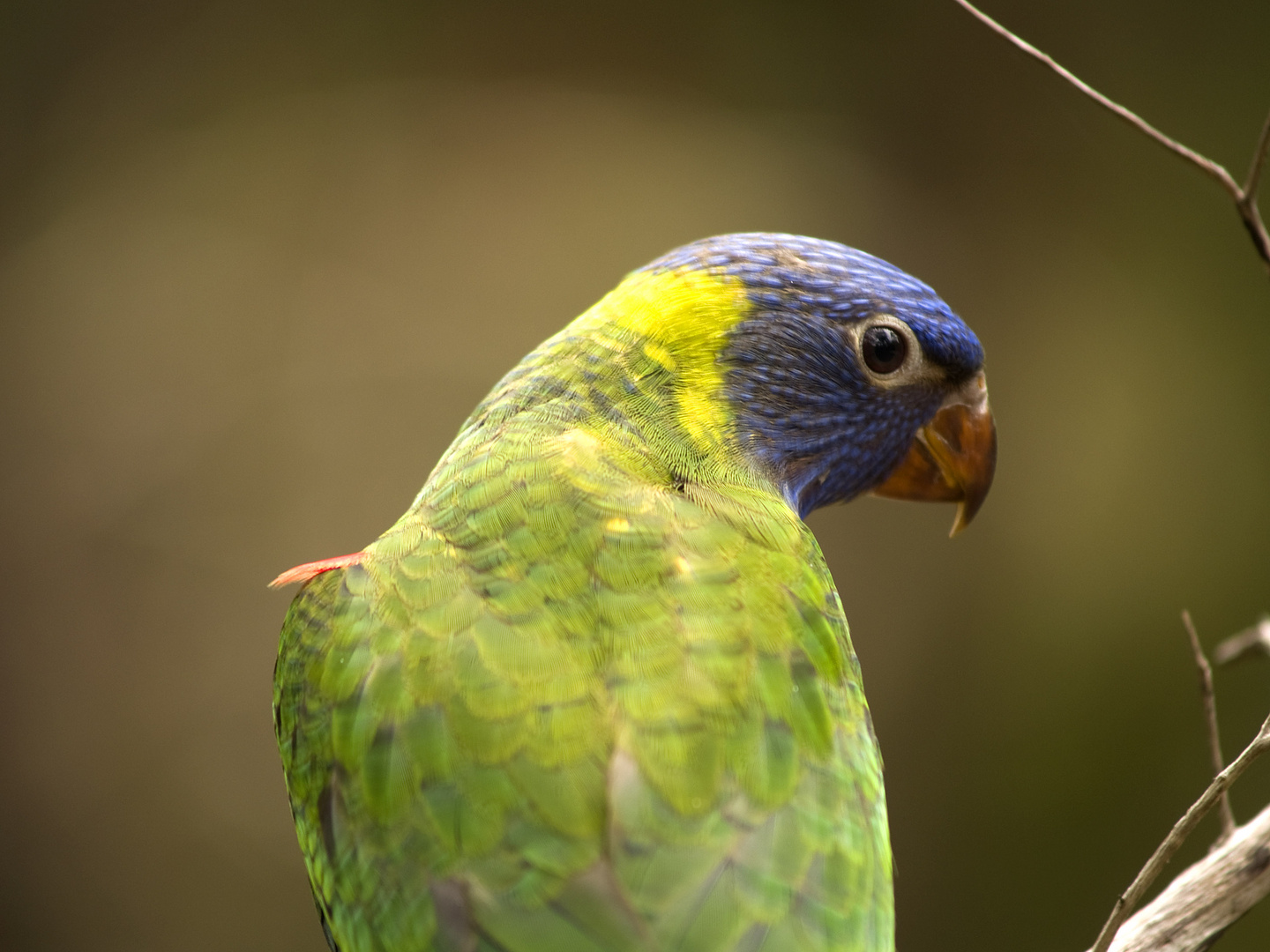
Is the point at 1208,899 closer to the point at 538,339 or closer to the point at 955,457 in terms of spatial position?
the point at 955,457

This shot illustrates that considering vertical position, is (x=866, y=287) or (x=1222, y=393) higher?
(x=866, y=287)

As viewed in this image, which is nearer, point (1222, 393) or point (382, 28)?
point (382, 28)

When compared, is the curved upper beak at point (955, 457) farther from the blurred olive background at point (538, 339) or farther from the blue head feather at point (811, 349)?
the blurred olive background at point (538, 339)

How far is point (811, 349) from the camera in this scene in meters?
1.96

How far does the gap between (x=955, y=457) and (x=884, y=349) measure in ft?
1.10

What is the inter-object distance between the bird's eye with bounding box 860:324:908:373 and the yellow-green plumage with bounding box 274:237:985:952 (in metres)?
0.34

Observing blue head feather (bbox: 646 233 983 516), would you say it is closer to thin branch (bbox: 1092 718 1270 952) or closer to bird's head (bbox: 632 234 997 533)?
bird's head (bbox: 632 234 997 533)

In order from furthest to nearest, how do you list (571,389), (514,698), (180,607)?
(180,607) < (571,389) < (514,698)

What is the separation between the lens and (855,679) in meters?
1.69

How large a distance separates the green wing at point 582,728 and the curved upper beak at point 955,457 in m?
0.54

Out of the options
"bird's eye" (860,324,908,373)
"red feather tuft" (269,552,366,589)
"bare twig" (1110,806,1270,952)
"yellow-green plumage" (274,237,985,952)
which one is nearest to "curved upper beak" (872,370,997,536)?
"bird's eye" (860,324,908,373)

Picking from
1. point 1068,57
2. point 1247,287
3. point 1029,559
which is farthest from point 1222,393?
point 1068,57

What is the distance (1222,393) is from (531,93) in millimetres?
3151

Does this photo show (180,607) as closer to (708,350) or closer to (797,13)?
(708,350)
